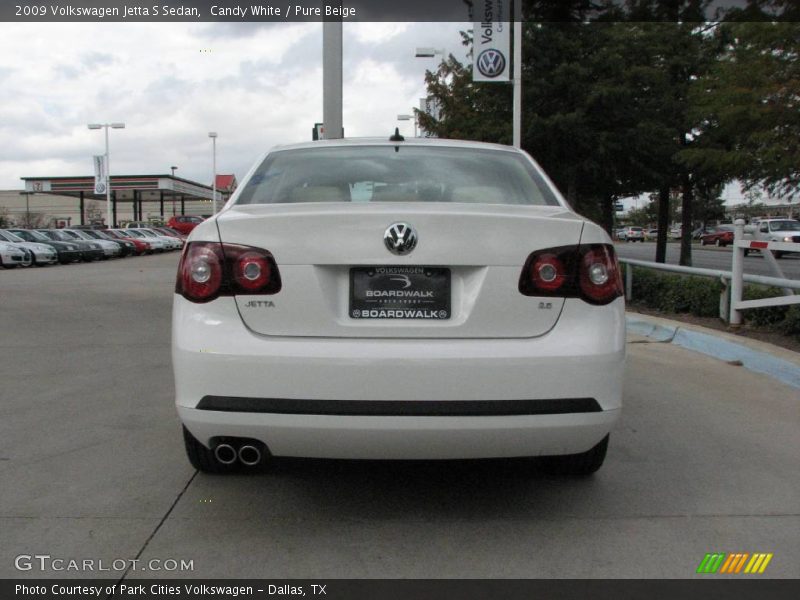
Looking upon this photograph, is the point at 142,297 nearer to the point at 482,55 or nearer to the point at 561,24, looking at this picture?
the point at 482,55

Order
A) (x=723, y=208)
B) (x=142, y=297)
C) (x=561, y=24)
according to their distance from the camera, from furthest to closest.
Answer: (x=723, y=208)
(x=561, y=24)
(x=142, y=297)

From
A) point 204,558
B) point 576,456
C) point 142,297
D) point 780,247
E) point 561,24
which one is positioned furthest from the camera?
point 561,24

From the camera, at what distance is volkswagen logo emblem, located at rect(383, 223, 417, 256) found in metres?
3.22

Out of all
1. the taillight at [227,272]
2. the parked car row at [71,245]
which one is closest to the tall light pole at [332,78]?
the taillight at [227,272]

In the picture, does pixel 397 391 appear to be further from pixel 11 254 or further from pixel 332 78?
pixel 11 254

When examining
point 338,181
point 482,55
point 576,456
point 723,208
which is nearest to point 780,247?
point 576,456

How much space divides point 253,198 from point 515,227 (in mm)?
1469

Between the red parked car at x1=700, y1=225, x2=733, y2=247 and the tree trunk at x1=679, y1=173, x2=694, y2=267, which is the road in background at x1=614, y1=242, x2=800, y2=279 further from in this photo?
the red parked car at x1=700, y1=225, x2=733, y2=247

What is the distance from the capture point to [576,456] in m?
3.96

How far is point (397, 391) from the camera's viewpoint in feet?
10.2

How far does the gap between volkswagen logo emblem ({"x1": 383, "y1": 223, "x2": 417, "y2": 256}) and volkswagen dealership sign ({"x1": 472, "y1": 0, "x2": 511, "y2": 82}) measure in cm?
1200

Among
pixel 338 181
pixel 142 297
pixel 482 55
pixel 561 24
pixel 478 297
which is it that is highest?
pixel 561 24

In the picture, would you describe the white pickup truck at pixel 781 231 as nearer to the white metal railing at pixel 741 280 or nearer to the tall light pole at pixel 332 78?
the tall light pole at pixel 332 78
